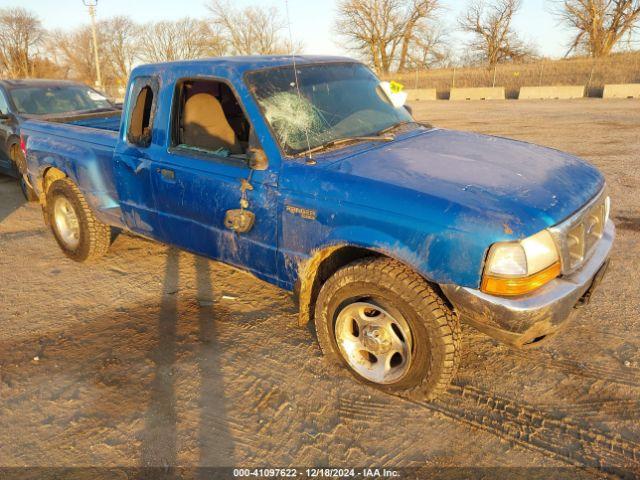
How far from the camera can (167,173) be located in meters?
3.63

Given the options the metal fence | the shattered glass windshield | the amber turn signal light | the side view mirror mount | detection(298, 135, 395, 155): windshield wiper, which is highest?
the metal fence

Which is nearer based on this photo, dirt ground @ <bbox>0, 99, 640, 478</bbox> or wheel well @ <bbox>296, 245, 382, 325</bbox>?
dirt ground @ <bbox>0, 99, 640, 478</bbox>

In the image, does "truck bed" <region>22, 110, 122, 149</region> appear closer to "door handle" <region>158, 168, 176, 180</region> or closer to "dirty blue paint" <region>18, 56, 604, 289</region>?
"dirty blue paint" <region>18, 56, 604, 289</region>

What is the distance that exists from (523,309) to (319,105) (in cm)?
195

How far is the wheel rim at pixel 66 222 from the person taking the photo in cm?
504

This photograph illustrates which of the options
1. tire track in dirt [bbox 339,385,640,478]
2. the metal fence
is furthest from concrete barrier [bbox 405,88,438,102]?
tire track in dirt [bbox 339,385,640,478]

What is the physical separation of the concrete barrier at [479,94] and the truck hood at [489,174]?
28.2 metres

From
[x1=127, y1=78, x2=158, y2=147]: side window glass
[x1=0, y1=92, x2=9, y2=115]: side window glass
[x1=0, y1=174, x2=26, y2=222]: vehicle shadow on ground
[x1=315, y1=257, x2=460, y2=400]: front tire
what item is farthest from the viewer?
[x1=0, y1=92, x2=9, y2=115]: side window glass

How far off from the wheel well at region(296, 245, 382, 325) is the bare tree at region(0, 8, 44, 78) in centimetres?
7188

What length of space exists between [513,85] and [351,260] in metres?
34.1

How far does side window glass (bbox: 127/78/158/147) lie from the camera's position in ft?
12.6

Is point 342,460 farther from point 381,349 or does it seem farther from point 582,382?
point 582,382

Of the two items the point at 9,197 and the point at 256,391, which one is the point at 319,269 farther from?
the point at 9,197

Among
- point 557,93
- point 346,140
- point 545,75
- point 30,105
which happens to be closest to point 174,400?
point 346,140
